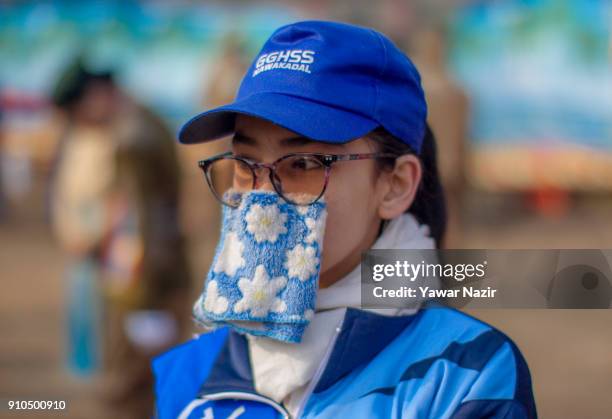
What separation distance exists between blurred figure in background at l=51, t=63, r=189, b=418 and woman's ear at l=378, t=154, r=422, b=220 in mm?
2798

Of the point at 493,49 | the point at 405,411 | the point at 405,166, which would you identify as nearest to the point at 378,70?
the point at 405,166

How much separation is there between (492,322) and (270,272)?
0.43 metres

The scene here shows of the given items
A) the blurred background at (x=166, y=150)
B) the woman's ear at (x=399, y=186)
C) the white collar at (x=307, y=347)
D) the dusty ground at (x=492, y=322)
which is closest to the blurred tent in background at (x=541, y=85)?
the blurred background at (x=166, y=150)

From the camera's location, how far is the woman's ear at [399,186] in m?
1.67

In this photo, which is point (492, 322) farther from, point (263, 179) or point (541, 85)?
point (541, 85)

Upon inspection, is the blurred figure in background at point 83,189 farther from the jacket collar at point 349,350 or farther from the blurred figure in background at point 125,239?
the jacket collar at point 349,350

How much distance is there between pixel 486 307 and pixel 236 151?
0.56 metres

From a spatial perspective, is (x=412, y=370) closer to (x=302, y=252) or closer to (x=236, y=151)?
(x=302, y=252)

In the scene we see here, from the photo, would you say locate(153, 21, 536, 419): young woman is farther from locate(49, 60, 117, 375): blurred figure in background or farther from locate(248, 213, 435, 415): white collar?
locate(49, 60, 117, 375): blurred figure in background

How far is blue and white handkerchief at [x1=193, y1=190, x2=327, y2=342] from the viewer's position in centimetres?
154

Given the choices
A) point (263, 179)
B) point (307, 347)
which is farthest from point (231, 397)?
point (263, 179)

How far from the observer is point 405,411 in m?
1.46

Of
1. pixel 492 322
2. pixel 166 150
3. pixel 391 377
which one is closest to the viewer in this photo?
pixel 391 377

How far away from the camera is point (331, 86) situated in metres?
1.56
